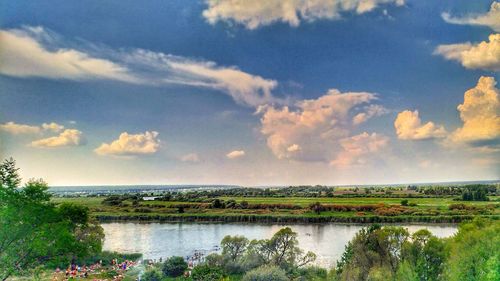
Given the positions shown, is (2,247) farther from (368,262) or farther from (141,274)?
(368,262)

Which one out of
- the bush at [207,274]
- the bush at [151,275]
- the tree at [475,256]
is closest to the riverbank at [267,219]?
the bush at [151,275]

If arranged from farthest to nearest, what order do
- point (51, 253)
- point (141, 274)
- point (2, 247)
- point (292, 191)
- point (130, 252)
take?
point (292, 191) → point (130, 252) → point (141, 274) → point (51, 253) → point (2, 247)

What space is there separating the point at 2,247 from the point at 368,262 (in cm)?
1059

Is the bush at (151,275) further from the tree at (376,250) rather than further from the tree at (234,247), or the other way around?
the tree at (376,250)

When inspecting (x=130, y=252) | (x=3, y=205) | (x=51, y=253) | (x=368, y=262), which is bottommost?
(x=130, y=252)

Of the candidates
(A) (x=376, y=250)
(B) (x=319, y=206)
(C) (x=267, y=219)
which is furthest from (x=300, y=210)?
(A) (x=376, y=250)

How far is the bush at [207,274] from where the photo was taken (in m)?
11.1

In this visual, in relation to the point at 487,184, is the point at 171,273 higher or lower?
lower

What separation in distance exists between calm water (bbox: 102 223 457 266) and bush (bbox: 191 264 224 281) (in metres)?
5.19

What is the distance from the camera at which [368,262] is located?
438 inches

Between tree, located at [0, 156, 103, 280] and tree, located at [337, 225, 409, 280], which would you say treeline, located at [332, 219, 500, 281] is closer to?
tree, located at [337, 225, 409, 280]

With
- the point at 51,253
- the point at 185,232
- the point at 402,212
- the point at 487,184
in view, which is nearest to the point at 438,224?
the point at 402,212

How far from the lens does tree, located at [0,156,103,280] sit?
8539 mm

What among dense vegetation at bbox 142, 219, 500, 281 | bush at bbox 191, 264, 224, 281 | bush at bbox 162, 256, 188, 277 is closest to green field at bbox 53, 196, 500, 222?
dense vegetation at bbox 142, 219, 500, 281
